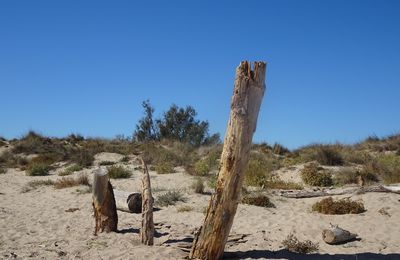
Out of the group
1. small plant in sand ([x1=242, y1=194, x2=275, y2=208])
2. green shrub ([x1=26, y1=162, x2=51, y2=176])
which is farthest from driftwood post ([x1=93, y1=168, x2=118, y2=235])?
green shrub ([x1=26, y1=162, x2=51, y2=176])

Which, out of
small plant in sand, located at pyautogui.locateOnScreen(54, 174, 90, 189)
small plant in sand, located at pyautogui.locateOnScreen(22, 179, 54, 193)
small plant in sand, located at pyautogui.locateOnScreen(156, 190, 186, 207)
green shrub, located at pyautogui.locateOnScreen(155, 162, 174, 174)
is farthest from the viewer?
green shrub, located at pyautogui.locateOnScreen(155, 162, 174, 174)

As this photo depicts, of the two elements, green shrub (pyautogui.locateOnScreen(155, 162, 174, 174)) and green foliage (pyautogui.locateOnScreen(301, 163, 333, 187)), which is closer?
green foliage (pyautogui.locateOnScreen(301, 163, 333, 187))

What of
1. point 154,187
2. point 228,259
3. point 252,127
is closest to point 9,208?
point 154,187

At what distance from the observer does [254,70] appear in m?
6.82

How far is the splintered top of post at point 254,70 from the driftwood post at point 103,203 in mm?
3932

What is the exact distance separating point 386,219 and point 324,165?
877 centimetres

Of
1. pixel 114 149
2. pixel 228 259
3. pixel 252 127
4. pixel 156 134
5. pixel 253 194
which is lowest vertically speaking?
pixel 228 259

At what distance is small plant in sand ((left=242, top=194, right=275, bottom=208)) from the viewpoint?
1267 centimetres

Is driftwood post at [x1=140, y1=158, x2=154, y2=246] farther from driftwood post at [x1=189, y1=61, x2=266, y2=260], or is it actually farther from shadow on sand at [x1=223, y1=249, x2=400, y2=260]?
driftwood post at [x1=189, y1=61, x2=266, y2=260]

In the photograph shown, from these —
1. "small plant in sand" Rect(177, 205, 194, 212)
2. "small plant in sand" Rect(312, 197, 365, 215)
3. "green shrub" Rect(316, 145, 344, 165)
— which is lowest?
"small plant in sand" Rect(177, 205, 194, 212)

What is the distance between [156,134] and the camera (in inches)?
1351

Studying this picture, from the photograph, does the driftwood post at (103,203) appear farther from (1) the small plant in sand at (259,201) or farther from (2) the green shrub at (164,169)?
(2) the green shrub at (164,169)

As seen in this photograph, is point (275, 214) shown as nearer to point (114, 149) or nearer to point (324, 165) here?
point (324, 165)

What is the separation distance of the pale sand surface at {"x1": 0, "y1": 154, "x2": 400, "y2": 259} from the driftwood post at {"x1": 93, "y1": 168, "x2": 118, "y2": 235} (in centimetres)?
24
